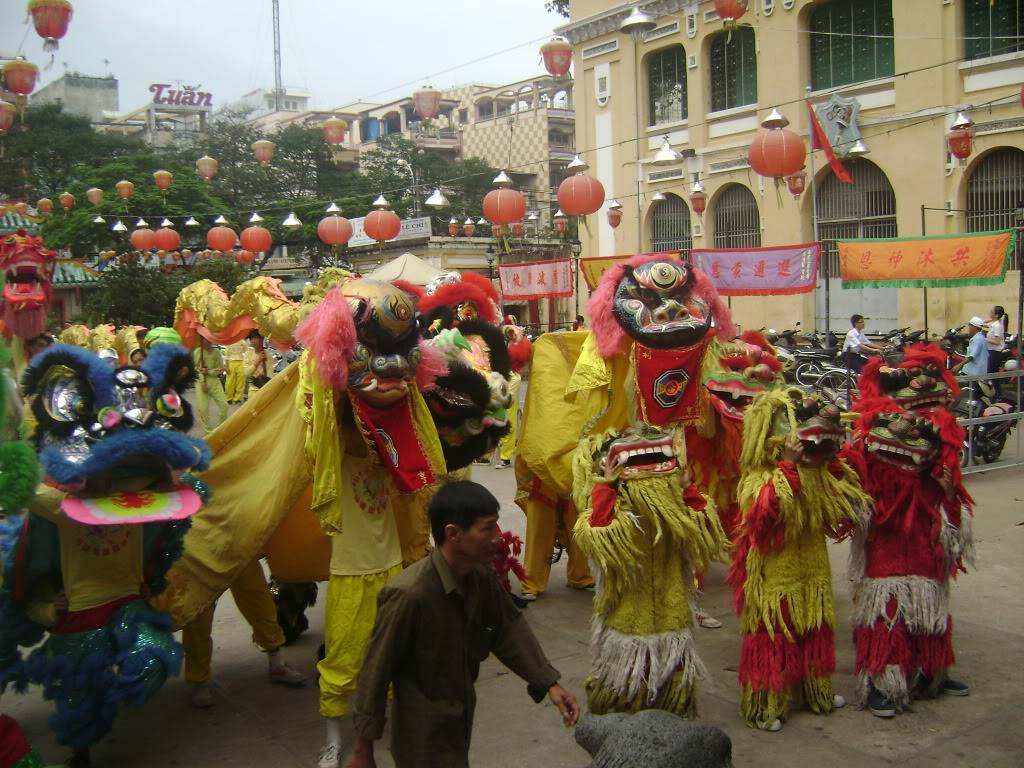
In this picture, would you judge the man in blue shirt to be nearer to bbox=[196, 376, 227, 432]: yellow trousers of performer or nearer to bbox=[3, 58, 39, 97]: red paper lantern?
bbox=[196, 376, 227, 432]: yellow trousers of performer

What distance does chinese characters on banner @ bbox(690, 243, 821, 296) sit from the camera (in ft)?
40.7

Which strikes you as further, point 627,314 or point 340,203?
point 340,203

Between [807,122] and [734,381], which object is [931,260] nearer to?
[734,381]

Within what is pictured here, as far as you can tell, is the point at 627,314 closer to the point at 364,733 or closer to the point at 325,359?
the point at 325,359

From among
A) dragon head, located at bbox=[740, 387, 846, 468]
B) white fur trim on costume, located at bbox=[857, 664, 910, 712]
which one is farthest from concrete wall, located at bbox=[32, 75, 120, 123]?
white fur trim on costume, located at bbox=[857, 664, 910, 712]

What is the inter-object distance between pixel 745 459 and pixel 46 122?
35254 mm

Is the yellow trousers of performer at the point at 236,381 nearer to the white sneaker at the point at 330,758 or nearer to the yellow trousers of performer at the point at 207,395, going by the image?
the yellow trousers of performer at the point at 207,395

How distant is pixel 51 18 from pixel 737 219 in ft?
50.8

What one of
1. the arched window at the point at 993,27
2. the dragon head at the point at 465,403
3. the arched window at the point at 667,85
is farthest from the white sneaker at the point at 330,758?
the arched window at the point at 667,85

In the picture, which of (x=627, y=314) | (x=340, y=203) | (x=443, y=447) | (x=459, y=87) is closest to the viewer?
(x=443, y=447)

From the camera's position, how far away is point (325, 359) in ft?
12.2

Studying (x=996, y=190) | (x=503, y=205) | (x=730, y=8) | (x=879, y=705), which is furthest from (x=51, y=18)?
(x=996, y=190)

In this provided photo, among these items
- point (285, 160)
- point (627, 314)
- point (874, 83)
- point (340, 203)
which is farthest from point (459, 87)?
point (627, 314)

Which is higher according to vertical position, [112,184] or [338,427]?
[112,184]
